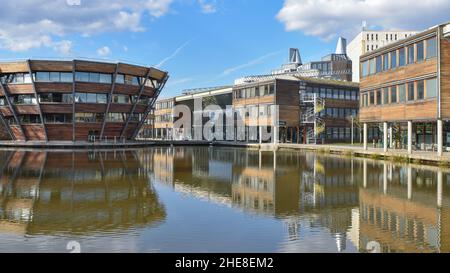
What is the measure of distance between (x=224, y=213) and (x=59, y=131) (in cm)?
5603

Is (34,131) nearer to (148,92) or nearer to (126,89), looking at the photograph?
(126,89)

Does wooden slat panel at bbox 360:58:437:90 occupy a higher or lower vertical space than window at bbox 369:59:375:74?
lower

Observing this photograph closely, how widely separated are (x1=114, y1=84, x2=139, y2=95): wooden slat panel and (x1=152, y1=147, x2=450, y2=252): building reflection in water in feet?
131

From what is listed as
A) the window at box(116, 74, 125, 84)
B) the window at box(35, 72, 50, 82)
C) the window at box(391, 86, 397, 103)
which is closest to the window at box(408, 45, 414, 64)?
the window at box(391, 86, 397, 103)

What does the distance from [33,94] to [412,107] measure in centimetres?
5283

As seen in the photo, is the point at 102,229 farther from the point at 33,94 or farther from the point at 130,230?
the point at 33,94

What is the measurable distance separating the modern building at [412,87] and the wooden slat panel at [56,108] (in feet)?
139

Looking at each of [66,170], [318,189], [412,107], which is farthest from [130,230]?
[412,107]

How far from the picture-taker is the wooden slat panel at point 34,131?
65.3 m

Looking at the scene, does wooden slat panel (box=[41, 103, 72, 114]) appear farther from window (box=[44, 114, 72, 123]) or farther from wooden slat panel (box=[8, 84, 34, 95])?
wooden slat panel (box=[8, 84, 34, 95])

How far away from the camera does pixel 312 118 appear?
69750 mm

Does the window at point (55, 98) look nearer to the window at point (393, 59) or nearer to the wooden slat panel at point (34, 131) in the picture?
the wooden slat panel at point (34, 131)

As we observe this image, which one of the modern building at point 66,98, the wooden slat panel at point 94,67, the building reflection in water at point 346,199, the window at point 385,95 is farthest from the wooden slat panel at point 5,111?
the window at point 385,95

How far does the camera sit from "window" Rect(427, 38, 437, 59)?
112 ft
